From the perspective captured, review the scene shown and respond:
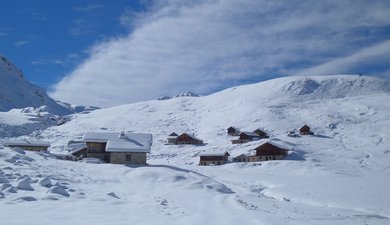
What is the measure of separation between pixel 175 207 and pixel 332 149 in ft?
199

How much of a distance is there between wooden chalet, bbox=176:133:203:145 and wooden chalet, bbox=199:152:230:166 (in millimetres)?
19746

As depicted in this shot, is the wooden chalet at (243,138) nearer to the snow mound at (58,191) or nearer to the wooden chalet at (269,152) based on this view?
the wooden chalet at (269,152)

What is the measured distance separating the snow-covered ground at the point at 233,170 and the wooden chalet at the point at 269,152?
2090 mm

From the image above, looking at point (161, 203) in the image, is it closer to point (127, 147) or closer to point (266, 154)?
point (127, 147)

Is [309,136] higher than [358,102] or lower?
lower

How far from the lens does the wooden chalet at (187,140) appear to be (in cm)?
9156

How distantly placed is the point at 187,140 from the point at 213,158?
22.0 meters

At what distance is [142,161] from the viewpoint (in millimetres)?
50250

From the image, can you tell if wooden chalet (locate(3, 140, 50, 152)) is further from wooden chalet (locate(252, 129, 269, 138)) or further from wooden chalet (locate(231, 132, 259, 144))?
wooden chalet (locate(252, 129, 269, 138))

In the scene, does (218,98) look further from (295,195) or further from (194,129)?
(295,195)

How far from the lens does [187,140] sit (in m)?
92.0

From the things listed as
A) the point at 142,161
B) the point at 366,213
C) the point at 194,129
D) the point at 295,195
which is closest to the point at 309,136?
the point at 194,129

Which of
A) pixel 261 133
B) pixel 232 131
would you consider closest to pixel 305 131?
pixel 261 133

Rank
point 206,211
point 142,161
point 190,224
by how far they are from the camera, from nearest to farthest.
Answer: point 190,224, point 206,211, point 142,161
